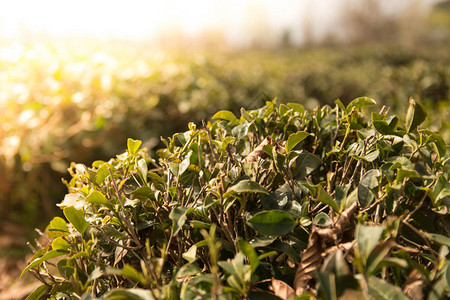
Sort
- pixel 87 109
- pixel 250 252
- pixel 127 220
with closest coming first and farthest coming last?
pixel 250 252
pixel 127 220
pixel 87 109

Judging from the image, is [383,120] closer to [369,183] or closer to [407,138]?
[407,138]

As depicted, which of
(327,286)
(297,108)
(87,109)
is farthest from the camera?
(87,109)

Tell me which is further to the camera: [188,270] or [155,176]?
[155,176]

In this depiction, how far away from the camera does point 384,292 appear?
0.64 metres

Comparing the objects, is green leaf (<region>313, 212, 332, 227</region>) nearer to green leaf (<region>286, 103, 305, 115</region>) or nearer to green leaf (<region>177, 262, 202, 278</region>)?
green leaf (<region>177, 262, 202, 278</region>)

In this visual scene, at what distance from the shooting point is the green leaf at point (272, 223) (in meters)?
0.81

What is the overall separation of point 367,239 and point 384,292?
0.09 meters

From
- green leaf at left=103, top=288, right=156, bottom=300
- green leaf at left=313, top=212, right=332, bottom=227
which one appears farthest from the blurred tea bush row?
green leaf at left=103, top=288, right=156, bottom=300

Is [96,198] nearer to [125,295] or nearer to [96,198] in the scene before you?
[96,198]

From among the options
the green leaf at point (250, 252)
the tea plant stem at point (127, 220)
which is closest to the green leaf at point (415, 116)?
the green leaf at point (250, 252)

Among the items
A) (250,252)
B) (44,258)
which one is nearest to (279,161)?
(250,252)

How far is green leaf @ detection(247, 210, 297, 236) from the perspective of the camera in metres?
0.81

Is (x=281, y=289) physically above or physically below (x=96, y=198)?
below

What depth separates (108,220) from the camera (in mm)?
980
